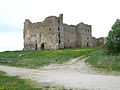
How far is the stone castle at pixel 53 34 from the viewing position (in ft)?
319

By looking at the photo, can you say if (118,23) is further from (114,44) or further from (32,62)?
(32,62)

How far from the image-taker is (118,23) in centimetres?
6034

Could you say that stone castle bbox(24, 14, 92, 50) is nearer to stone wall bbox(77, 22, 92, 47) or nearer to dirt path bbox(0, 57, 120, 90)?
stone wall bbox(77, 22, 92, 47)

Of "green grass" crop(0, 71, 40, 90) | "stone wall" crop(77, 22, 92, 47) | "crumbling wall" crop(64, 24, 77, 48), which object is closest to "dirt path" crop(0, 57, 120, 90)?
"green grass" crop(0, 71, 40, 90)

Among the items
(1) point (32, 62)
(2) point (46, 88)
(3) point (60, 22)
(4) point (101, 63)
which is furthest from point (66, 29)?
(2) point (46, 88)

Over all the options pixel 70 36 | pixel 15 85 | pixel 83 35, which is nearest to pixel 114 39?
pixel 15 85

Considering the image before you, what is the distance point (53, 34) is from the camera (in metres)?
96.8

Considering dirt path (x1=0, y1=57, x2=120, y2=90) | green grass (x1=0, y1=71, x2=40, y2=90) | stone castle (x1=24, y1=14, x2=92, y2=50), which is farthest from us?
stone castle (x1=24, y1=14, x2=92, y2=50)

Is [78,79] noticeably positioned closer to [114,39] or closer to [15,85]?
[15,85]

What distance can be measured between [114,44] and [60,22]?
41945mm

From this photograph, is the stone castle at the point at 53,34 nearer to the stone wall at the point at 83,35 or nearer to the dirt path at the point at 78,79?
the stone wall at the point at 83,35

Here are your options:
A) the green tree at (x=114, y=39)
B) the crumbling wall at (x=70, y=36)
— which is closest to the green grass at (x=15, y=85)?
the green tree at (x=114, y=39)

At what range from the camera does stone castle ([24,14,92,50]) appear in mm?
97312

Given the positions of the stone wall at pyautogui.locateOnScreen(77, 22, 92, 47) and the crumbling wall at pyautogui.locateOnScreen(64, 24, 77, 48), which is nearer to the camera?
the crumbling wall at pyautogui.locateOnScreen(64, 24, 77, 48)
